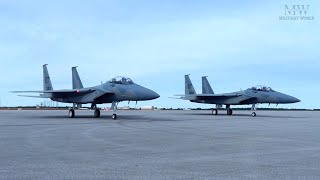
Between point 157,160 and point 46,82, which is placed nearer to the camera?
point 157,160

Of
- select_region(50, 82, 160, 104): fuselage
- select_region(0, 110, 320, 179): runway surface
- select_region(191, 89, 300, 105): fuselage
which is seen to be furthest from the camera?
select_region(191, 89, 300, 105): fuselage

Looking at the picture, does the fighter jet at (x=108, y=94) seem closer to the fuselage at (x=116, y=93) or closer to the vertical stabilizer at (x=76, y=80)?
the fuselage at (x=116, y=93)

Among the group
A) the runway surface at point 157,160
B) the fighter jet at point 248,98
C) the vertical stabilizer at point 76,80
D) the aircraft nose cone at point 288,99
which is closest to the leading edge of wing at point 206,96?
the fighter jet at point 248,98

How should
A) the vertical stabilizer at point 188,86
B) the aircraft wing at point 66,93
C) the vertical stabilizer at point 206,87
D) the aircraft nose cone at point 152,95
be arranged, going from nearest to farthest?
the aircraft nose cone at point 152,95, the aircraft wing at point 66,93, the vertical stabilizer at point 188,86, the vertical stabilizer at point 206,87

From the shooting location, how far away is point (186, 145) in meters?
10.9

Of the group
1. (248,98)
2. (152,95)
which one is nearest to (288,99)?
(248,98)

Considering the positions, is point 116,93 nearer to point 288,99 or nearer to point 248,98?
point 248,98

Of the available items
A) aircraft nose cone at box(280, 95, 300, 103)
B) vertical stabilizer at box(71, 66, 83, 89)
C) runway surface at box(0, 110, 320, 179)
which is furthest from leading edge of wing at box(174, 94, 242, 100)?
runway surface at box(0, 110, 320, 179)

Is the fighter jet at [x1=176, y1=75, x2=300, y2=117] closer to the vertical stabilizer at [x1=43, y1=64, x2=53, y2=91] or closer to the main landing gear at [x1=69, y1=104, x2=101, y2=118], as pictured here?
the main landing gear at [x1=69, y1=104, x2=101, y2=118]

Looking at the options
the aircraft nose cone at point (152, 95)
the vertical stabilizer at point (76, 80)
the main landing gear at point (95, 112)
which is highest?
the vertical stabilizer at point (76, 80)

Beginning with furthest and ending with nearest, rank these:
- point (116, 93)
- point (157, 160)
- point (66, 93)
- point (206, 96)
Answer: point (206, 96) < point (66, 93) < point (116, 93) < point (157, 160)

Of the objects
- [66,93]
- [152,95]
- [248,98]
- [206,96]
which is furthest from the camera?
[206,96]

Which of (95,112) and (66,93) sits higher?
(66,93)

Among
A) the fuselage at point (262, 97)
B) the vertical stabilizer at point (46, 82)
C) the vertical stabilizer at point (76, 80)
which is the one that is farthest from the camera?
the fuselage at point (262, 97)
